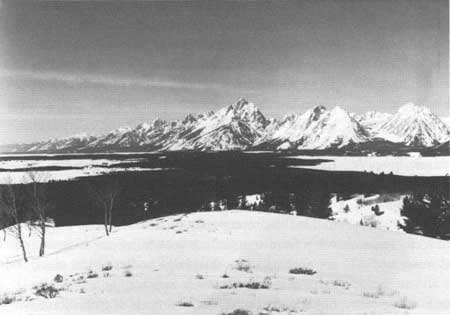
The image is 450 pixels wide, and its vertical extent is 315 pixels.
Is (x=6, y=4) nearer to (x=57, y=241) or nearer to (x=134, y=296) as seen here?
(x=134, y=296)

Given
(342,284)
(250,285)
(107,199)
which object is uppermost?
(250,285)

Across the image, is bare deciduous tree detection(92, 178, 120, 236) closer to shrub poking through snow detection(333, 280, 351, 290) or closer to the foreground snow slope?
the foreground snow slope

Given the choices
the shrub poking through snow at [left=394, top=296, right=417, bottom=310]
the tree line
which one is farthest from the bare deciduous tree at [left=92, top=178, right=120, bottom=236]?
the shrub poking through snow at [left=394, top=296, right=417, bottom=310]

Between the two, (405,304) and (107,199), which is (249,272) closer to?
(405,304)

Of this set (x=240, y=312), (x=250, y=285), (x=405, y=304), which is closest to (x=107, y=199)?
(x=250, y=285)

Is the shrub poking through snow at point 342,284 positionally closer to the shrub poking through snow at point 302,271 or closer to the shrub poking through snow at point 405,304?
the shrub poking through snow at point 302,271

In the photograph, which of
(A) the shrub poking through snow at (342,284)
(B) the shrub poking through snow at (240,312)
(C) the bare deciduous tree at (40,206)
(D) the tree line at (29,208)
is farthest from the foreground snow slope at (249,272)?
(C) the bare deciduous tree at (40,206)

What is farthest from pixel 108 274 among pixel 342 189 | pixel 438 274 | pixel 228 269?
pixel 342 189

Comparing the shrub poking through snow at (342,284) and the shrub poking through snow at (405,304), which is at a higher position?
the shrub poking through snow at (405,304)

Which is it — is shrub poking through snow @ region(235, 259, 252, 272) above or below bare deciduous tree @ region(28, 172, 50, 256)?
above
